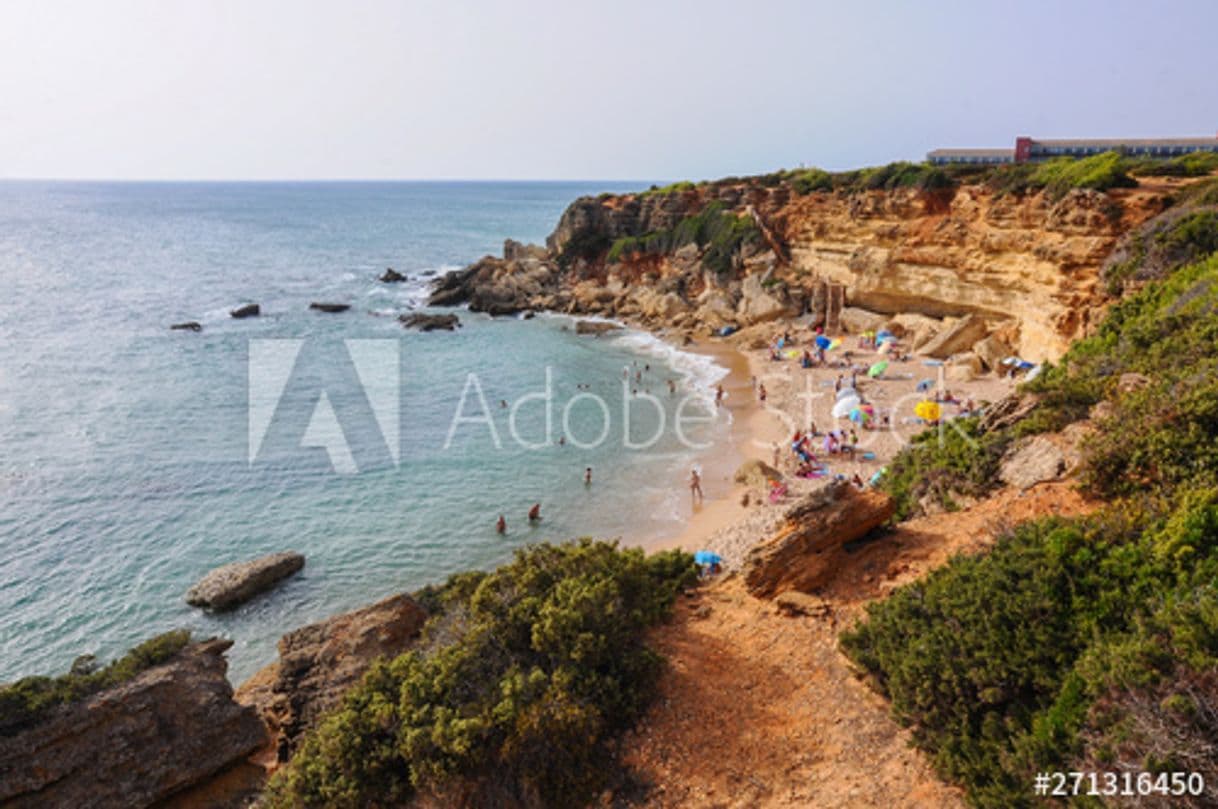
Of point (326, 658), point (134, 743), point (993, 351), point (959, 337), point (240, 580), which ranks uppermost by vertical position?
point (959, 337)

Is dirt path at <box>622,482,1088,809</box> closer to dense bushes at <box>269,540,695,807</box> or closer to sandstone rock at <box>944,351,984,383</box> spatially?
dense bushes at <box>269,540,695,807</box>

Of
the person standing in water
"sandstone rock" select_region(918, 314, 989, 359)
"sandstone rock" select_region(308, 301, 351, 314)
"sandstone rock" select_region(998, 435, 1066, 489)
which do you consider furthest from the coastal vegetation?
"sandstone rock" select_region(308, 301, 351, 314)

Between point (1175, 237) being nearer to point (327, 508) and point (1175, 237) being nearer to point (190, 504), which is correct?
point (327, 508)

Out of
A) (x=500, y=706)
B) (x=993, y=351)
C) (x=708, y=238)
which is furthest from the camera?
(x=708, y=238)

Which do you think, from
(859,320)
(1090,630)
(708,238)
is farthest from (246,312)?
(1090,630)

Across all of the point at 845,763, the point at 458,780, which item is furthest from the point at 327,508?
the point at 845,763

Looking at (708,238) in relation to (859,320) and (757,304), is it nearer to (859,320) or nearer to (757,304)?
(757,304)
